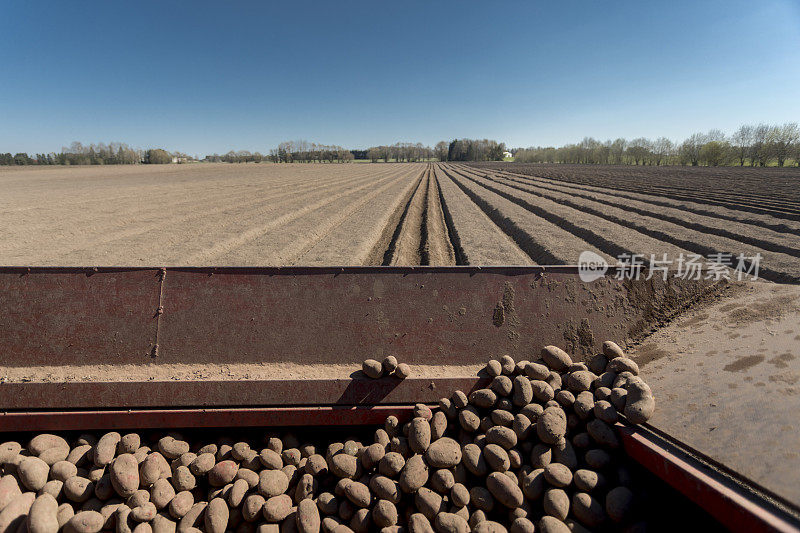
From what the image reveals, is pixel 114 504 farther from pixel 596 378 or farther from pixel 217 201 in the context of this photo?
pixel 217 201

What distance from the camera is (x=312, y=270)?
150 inches

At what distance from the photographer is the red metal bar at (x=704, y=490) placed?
190 cm

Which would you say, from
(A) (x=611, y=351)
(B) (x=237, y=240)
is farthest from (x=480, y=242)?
(A) (x=611, y=351)

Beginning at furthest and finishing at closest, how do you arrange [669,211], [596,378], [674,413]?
[669,211] < [596,378] < [674,413]

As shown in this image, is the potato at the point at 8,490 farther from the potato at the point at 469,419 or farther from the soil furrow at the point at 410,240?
the soil furrow at the point at 410,240

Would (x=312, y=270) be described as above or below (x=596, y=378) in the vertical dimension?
above

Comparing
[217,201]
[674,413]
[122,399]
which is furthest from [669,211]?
[217,201]

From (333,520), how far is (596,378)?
2465 millimetres

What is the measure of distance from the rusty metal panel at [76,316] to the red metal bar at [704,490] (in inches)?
164

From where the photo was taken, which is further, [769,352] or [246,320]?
[246,320]

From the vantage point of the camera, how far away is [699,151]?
285 feet

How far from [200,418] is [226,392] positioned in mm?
263

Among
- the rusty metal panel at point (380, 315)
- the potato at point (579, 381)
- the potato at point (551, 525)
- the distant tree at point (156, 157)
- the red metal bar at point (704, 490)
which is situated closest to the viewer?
the red metal bar at point (704, 490)

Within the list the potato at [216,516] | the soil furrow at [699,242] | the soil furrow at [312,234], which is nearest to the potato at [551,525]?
the potato at [216,516]
